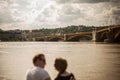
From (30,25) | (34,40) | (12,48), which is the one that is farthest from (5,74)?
(12,48)

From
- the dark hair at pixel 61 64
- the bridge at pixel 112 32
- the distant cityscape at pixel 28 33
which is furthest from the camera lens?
the bridge at pixel 112 32

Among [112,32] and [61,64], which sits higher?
[61,64]

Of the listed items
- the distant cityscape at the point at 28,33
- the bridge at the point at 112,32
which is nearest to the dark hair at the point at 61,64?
the distant cityscape at the point at 28,33

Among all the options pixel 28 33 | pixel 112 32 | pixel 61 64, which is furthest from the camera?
pixel 112 32

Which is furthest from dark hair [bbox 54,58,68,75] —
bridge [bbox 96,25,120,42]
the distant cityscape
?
bridge [bbox 96,25,120,42]

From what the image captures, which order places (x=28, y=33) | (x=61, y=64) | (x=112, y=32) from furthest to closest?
1. (x=112, y=32)
2. (x=28, y=33)
3. (x=61, y=64)

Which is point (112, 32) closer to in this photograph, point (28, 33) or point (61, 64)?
point (28, 33)

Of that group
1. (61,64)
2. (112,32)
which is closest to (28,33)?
(112,32)

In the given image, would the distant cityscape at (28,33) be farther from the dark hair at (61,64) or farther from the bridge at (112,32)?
the dark hair at (61,64)

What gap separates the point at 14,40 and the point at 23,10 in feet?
3.29

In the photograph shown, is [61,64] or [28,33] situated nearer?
[61,64]

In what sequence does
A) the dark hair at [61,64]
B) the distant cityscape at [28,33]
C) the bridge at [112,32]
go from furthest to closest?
1. the bridge at [112,32]
2. the distant cityscape at [28,33]
3. the dark hair at [61,64]

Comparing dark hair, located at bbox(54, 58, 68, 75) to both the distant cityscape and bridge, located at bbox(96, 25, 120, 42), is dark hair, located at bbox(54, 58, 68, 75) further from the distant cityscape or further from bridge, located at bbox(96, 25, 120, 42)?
bridge, located at bbox(96, 25, 120, 42)

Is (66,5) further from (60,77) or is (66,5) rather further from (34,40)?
(60,77)
